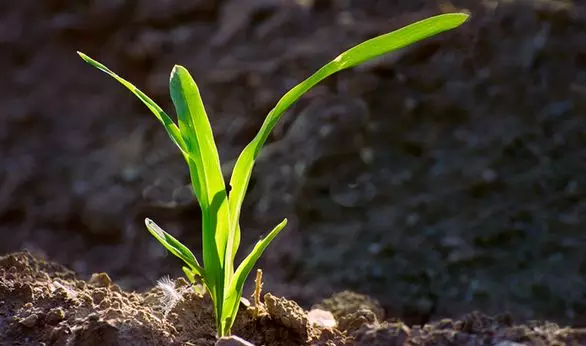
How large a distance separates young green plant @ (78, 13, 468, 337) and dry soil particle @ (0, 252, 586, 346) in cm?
7

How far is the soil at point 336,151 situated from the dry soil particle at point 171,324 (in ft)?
2.33

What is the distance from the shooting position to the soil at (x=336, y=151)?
2342 mm

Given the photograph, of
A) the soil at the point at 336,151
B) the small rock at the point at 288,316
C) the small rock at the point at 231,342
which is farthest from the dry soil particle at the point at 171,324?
the soil at the point at 336,151

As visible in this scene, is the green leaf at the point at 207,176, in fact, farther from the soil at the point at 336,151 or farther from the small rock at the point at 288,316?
the soil at the point at 336,151

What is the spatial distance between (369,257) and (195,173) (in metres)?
1.40

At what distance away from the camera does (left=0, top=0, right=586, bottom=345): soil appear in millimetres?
2342

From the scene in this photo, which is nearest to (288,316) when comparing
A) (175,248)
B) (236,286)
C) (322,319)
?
(236,286)

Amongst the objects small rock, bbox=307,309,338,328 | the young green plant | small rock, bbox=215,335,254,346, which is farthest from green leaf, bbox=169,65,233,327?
small rock, bbox=307,309,338,328

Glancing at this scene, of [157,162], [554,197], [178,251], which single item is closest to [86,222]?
[157,162]

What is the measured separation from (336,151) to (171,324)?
160cm

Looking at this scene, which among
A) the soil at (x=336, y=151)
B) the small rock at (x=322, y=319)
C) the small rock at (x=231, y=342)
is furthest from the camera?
the soil at (x=336, y=151)

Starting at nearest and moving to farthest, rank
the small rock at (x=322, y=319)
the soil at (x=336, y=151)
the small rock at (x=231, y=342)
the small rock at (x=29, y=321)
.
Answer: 1. the small rock at (x=231, y=342)
2. the small rock at (x=29, y=321)
3. the small rock at (x=322, y=319)
4. the soil at (x=336, y=151)

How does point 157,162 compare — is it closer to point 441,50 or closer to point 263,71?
point 263,71

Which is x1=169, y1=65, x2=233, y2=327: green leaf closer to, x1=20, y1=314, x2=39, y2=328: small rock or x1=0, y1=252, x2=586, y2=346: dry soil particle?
x1=0, y1=252, x2=586, y2=346: dry soil particle
